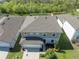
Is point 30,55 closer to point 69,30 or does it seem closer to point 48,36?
point 48,36

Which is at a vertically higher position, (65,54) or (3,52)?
(65,54)

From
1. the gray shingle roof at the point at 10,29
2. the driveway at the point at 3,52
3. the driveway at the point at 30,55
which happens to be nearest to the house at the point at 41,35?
the gray shingle roof at the point at 10,29

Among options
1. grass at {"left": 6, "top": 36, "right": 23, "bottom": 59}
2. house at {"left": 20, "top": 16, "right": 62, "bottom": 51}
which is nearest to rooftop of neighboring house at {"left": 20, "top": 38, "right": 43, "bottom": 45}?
house at {"left": 20, "top": 16, "right": 62, "bottom": 51}

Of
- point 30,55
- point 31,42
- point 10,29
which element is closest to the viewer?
point 30,55

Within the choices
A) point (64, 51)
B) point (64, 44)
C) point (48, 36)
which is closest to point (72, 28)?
point (64, 44)

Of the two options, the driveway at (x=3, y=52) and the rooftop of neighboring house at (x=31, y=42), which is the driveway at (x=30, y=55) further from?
the driveway at (x=3, y=52)

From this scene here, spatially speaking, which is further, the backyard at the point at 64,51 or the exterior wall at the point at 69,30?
the exterior wall at the point at 69,30

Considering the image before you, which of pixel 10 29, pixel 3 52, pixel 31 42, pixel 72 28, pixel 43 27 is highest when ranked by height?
pixel 43 27
